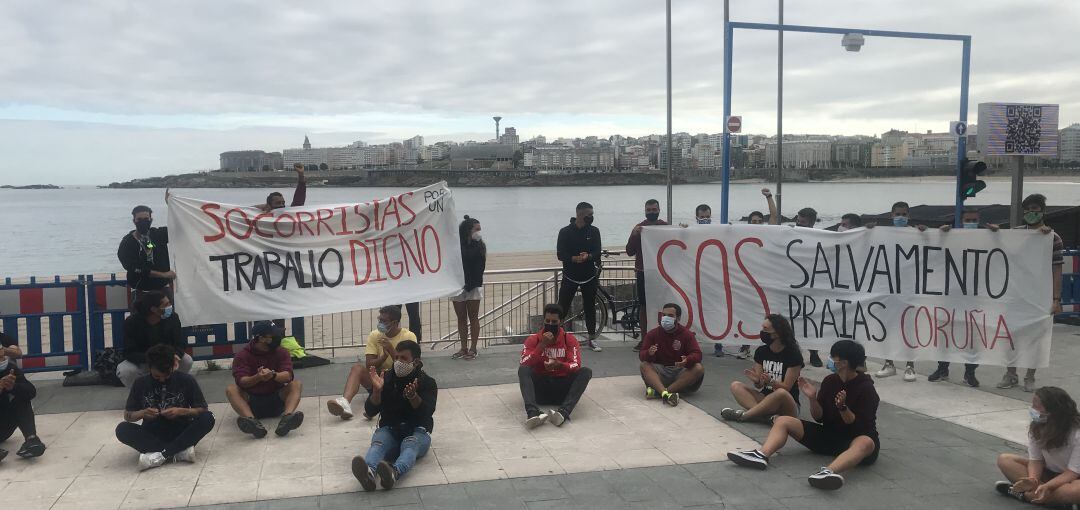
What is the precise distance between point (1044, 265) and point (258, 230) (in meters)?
9.37

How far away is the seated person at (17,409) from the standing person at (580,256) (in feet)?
21.1

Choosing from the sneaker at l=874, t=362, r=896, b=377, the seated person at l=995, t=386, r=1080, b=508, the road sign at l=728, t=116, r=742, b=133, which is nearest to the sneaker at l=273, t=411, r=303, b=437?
the seated person at l=995, t=386, r=1080, b=508

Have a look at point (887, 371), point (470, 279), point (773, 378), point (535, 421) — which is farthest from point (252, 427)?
point (887, 371)

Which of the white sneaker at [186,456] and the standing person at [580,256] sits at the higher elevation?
the standing person at [580,256]

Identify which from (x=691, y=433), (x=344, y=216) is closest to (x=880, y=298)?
(x=691, y=433)

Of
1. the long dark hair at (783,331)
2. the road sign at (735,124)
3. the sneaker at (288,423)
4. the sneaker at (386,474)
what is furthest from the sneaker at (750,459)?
the road sign at (735,124)

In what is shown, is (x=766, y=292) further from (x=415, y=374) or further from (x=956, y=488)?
(x=415, y=374)

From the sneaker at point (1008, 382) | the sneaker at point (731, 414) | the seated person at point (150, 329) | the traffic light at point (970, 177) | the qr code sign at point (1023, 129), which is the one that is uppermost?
the qr code sign at point (1023, 129)

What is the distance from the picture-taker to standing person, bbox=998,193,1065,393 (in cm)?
970

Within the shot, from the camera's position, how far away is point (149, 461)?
6.82m

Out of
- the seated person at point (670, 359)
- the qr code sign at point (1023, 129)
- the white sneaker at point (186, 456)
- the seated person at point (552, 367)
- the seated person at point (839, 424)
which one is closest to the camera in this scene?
the seated person at point (839, 424)

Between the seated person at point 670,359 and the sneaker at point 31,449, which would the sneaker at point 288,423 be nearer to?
the sneaker at point 31,449

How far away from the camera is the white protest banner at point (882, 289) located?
979cm

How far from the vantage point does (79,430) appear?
8023 mm
